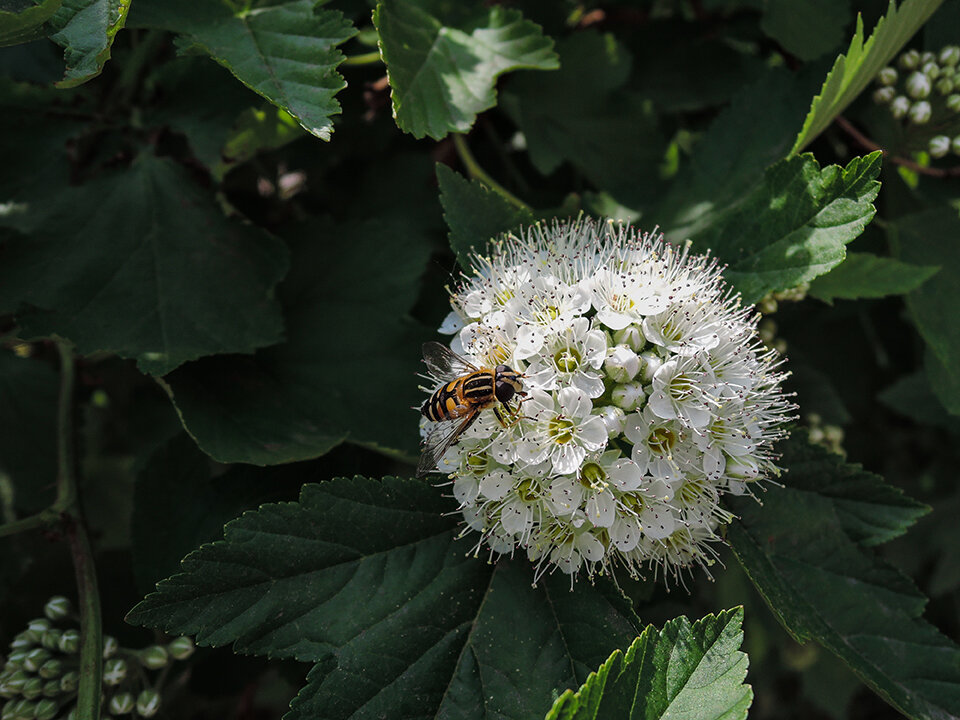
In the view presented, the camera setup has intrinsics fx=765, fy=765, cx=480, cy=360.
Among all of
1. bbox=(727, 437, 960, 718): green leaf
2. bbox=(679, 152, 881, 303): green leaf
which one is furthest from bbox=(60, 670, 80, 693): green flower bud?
bbox=(679, 152, 881, 303): green leaf

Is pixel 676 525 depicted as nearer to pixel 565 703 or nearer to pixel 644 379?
pixel 644 379

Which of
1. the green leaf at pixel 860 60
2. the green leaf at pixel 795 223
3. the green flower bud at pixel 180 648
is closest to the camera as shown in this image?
the green leaf at pixel 795 223

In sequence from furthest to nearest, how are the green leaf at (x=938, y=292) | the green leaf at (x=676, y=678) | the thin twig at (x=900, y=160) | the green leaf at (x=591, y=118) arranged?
the green leaf at (x=591, y=118)
the thin twig at (x=900, y=160)
the green leaf at (x=938, y=292)
the green leaf at (x=676, y=678)

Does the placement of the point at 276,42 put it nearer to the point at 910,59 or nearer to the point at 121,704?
the point at 121,704

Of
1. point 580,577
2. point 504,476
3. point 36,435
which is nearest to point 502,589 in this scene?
point 580,577

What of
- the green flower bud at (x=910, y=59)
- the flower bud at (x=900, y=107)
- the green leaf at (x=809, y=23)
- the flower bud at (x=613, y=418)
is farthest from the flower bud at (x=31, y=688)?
the green flower bud at (x=910, y=59)

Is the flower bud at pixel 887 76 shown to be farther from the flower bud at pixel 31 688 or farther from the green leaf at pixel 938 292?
the flower bud at pixel 31 688
